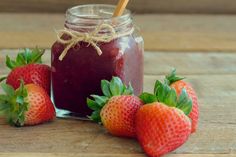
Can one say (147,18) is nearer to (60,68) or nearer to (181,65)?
(181,65)

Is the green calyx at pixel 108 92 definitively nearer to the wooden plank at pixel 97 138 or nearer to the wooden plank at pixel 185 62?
the wooden plank at pixel 97 138

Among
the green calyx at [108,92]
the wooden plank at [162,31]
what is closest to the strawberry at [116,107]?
the green calyx at [108,92]

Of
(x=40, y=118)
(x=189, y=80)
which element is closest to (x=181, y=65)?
(x=189, y=80)

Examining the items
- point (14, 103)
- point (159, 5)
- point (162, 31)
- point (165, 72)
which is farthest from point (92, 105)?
point (159, 5)

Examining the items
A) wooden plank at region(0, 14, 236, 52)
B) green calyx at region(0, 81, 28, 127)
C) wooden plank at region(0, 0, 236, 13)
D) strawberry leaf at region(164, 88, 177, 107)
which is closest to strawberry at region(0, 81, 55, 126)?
green calyx at region(0, 81, 28, 127)

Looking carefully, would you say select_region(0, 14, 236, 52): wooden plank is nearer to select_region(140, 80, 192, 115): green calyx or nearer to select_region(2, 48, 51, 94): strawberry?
select_region(2, 48, 51, 94): strawberry

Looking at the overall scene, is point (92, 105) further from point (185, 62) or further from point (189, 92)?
point (185, 62)
